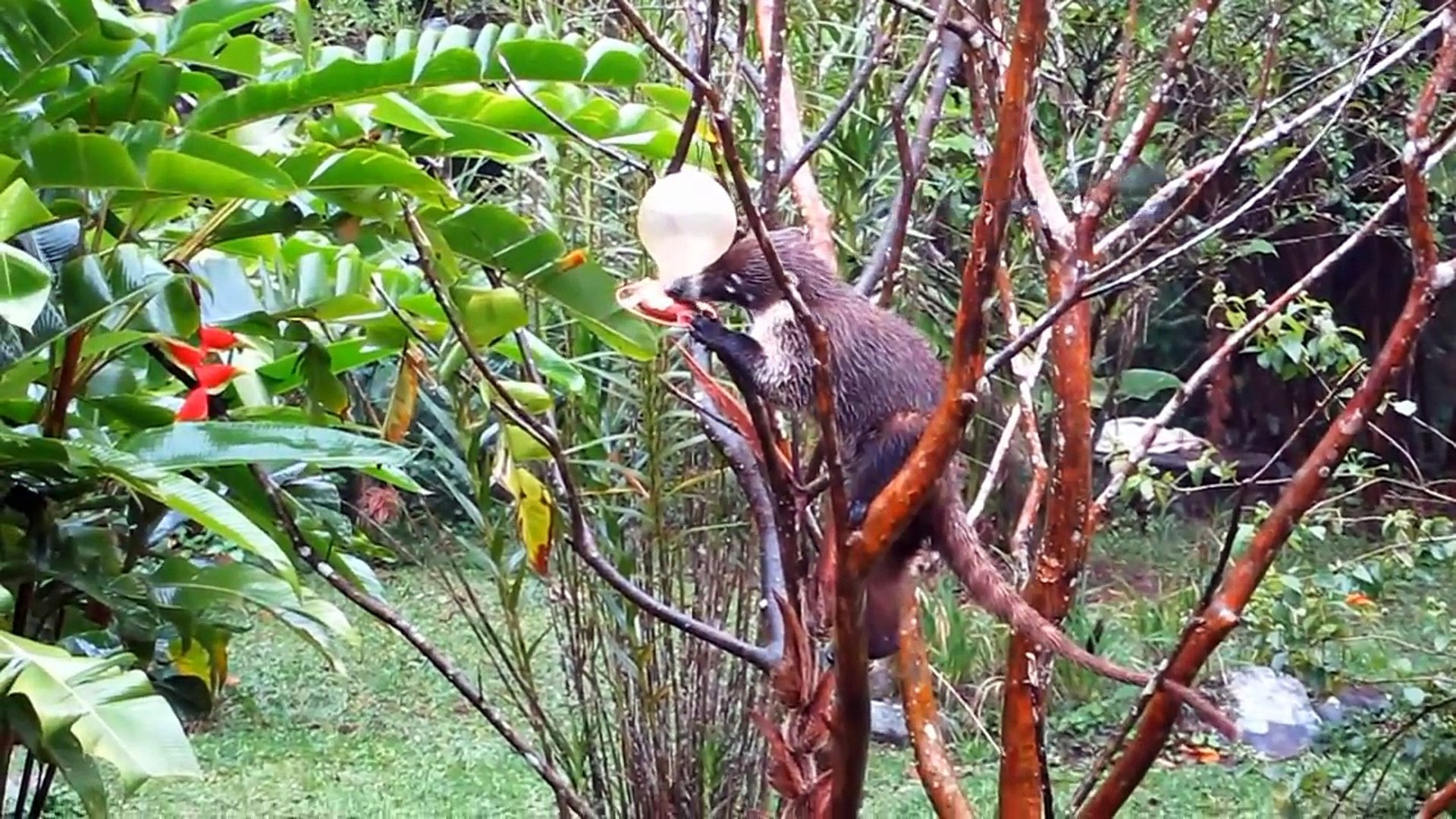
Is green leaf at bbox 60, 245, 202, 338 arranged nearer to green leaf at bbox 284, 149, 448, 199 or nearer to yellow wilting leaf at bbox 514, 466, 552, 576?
green leaf at bbox 284, 149, 448, 199

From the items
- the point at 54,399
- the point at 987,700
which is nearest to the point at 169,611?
the point at 54,399

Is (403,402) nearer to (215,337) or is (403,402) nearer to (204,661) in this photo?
(215,337)

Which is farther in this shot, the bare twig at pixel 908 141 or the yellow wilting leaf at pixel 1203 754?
the yellow wilting leaf at pixel 1203 754

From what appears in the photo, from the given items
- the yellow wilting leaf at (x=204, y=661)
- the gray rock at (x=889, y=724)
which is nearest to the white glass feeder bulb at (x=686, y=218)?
the yellow wilting leaf at (x=204, y=661)

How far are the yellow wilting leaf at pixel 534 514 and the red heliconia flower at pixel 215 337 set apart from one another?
351 mm

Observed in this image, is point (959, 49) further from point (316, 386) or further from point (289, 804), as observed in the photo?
point (289, 804)

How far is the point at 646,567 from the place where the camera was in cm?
243

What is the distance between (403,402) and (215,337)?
20 cm

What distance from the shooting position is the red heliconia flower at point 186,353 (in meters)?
1.54

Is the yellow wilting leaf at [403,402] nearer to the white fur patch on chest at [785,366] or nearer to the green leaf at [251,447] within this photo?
the green leaf at [251,447]

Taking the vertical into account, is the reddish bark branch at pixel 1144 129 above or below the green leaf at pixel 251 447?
above

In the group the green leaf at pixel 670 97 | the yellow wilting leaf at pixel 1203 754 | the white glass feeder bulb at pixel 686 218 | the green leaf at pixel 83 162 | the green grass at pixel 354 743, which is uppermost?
the white glass feeder bulb at pixel 686 218

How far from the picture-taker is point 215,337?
163 centimetres

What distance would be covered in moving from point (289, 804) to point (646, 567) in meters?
1.43
